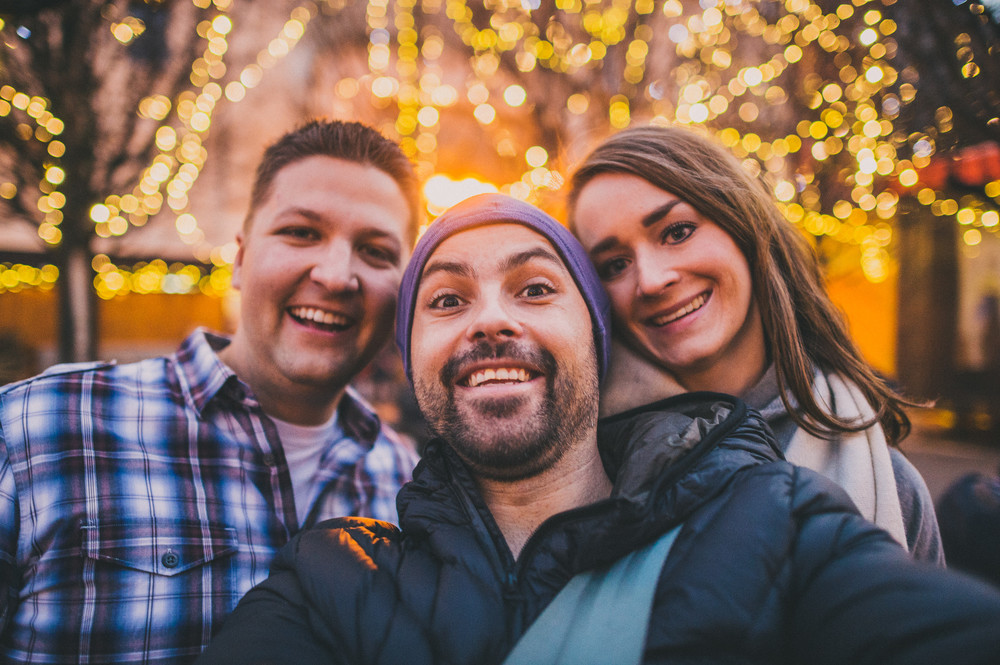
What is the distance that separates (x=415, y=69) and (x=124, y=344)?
10.3 meters

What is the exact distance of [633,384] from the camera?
6.85 feet

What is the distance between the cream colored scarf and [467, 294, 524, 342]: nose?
1.11 m

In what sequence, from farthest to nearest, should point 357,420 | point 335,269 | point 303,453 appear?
point 357,420
point 303,453
point 335,269

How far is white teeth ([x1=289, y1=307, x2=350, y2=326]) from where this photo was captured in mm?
2275

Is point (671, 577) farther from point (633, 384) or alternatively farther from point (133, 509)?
point (133, 509)

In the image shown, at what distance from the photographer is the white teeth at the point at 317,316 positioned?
2.28m

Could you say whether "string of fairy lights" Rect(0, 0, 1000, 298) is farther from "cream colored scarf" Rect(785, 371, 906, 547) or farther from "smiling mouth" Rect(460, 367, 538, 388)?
"smiling mouth" Rect(460, 367, 538, 388)

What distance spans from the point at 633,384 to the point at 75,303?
5858 mm

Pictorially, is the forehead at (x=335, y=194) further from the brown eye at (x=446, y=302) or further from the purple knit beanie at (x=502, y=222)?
the brown eye at (x=446, y=302)

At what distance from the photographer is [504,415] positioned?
168cm

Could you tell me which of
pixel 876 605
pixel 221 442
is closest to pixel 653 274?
pixel 876 605

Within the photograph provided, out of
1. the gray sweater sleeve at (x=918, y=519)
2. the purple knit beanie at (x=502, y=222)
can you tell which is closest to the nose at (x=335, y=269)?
the purple knit beanie at (x=502, y=222)

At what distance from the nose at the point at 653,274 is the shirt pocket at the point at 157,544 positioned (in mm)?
1794

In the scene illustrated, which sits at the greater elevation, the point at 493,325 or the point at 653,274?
the point at 653,274
